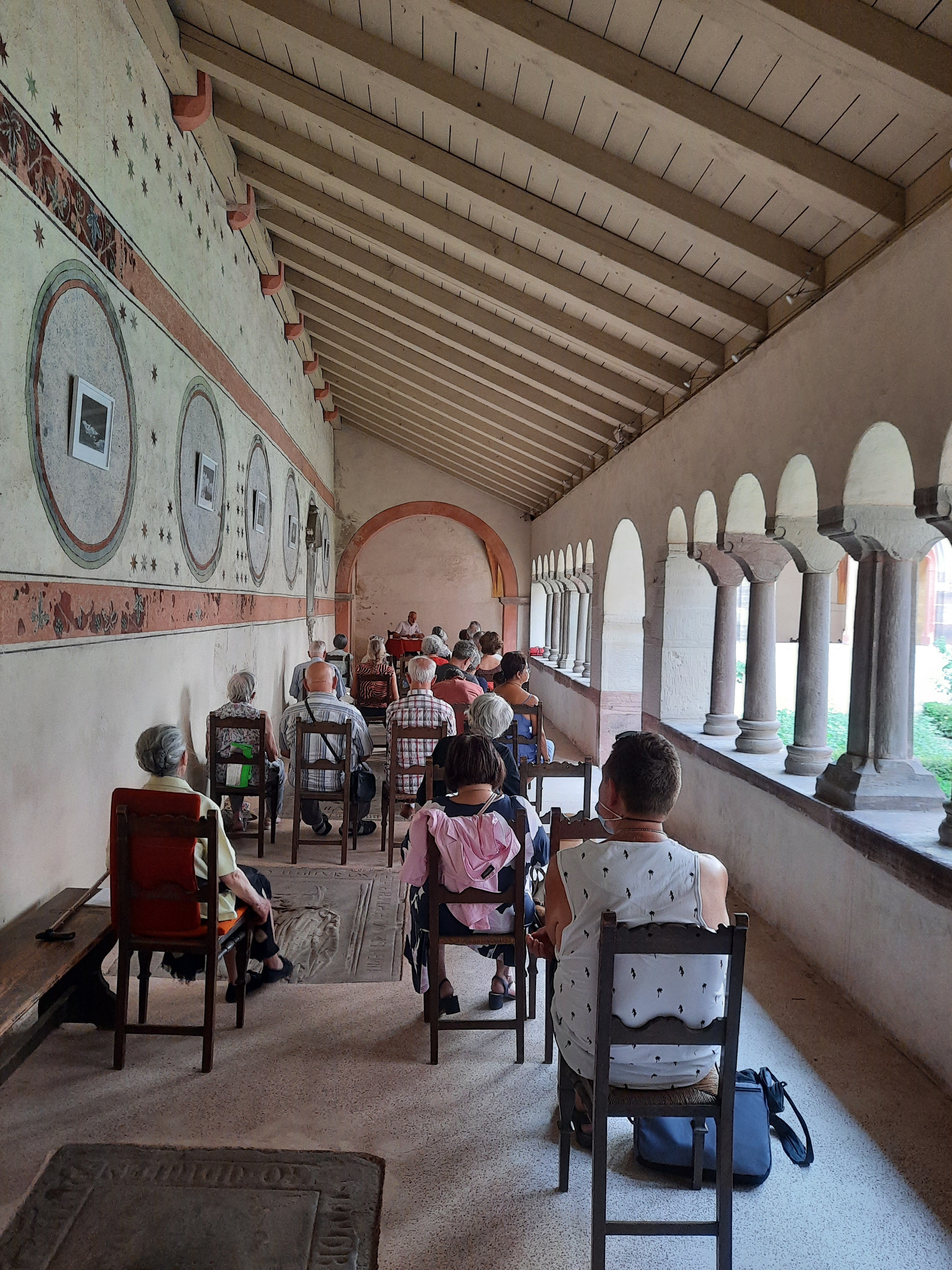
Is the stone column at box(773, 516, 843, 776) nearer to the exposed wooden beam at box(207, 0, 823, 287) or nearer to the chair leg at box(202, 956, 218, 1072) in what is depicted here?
the exposed wooden beam at box(207, 0, 823, 287)

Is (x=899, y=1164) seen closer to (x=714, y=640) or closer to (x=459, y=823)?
(x=459, y=823)

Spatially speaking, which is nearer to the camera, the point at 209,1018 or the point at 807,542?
the point at 209,1018

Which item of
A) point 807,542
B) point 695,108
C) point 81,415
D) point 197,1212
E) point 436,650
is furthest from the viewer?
point 436,650

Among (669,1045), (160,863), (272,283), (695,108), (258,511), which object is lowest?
(669,1045)

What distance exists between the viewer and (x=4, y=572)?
9.32 feet

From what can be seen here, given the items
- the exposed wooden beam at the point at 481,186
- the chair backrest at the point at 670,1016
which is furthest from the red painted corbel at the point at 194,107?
the chair backrest at the point at 670,1016

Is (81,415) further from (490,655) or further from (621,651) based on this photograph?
(621,651)

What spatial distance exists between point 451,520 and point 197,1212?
1404cm

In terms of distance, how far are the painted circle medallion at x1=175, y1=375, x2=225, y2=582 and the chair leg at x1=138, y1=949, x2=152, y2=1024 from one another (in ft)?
8.76

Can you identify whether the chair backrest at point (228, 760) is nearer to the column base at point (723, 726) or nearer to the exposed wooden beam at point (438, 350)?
the column base at point (723, 726)

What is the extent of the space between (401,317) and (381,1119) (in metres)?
6.39

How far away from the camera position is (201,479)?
541cm

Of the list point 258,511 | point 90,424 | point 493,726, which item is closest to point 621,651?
point 258,511

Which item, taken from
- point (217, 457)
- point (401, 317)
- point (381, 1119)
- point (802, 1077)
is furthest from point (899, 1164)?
point (401, 317)
